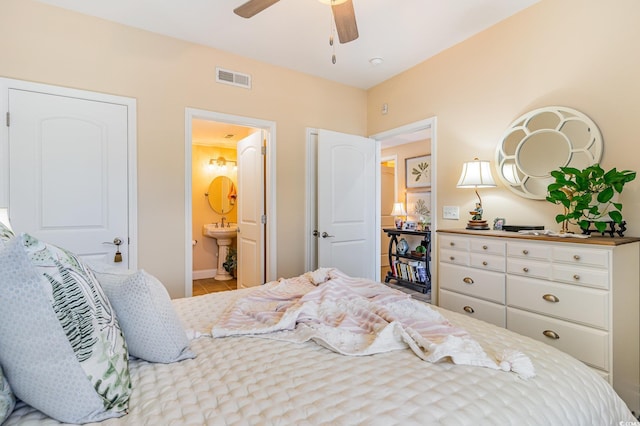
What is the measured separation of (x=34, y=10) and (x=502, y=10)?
3444mm

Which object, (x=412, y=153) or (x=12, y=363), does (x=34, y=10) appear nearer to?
(x=12, y=363)

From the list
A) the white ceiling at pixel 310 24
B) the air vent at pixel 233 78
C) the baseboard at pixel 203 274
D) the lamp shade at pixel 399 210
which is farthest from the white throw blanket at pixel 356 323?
the baseboard at pixel 203 274

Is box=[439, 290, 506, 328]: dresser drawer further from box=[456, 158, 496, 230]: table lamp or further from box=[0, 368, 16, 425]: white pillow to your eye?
box=[0, 368, 16, 425]: white pillow

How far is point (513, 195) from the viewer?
252cm

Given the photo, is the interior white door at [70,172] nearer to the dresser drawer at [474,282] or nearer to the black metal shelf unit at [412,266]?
the dresser drawer at [474,282]

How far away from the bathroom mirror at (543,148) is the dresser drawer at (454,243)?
0.58 metres

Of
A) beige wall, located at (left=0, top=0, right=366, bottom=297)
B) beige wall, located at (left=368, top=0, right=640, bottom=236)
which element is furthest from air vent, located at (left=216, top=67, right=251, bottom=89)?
beige wall, located at (left=368, top=0, right=640, bottom=236)

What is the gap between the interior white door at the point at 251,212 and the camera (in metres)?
3.45

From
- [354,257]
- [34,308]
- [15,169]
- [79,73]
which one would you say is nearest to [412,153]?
[354,257]

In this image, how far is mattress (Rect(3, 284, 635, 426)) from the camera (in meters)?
0.80

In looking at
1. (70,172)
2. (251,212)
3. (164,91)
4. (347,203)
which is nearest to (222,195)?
(251,212)

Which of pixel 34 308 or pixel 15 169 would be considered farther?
pixel 15 169

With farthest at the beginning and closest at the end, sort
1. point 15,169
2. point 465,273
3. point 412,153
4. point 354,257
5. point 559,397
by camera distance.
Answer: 1. point 412,153
2. point 354,257
3. point 465,273
4. point 15,169
5. point 559,397

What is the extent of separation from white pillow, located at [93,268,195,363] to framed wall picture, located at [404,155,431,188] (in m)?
4.84
